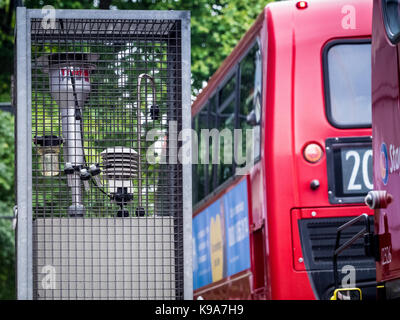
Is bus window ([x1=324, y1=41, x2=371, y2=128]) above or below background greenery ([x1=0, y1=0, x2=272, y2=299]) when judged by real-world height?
below

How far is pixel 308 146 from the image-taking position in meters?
8.73

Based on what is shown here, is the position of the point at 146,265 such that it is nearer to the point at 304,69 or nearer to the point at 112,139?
the point at 112,139

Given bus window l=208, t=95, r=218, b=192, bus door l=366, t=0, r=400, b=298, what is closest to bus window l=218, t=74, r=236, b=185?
bus window l=208, t=95, r=218, b=192

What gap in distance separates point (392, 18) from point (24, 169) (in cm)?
242

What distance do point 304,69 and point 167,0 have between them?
1050 cm

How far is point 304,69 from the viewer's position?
8.90 metres

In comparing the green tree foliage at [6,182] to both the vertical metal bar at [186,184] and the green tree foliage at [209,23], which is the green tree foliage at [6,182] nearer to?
the green tree foliage at [209,23]

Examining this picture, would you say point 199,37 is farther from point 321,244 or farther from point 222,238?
point 321,244

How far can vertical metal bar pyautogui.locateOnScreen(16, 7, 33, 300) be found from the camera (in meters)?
5.35

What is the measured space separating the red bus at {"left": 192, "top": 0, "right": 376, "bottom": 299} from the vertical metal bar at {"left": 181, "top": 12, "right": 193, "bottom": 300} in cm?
307

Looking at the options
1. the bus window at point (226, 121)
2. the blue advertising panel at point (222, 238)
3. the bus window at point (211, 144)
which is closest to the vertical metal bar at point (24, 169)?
the blue advertising panel at point (222, 238)

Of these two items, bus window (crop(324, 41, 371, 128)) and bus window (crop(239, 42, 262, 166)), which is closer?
bus window (crop(324, 41, 371, 128))

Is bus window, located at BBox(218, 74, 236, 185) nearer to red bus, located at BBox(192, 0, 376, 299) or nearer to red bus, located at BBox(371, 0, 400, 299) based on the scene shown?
red bus, located at BBox(192, 0, 376, 299)
